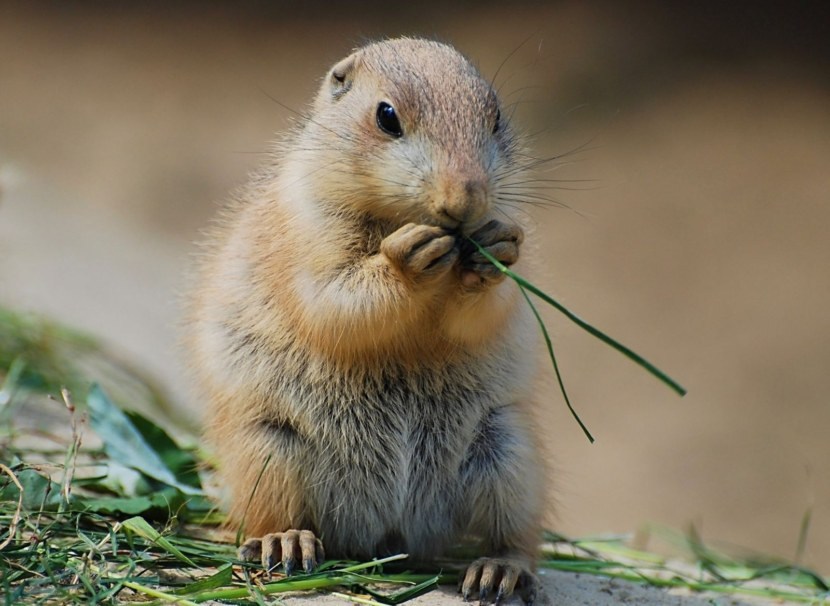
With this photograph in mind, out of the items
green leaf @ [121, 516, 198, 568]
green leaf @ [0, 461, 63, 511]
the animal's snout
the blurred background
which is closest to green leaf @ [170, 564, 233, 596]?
green leaf @ [121, 516, 198, 568]

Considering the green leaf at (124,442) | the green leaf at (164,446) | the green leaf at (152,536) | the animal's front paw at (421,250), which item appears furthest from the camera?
the green leaf at (164,446)

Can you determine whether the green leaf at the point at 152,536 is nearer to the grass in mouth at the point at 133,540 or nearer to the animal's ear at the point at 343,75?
the grass in mouth at the point at 133,540

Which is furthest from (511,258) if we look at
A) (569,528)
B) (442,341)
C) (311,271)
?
(569,528)

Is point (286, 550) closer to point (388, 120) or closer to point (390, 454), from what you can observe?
point (390, 454)

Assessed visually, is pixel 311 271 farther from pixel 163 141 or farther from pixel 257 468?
pixel 163 141

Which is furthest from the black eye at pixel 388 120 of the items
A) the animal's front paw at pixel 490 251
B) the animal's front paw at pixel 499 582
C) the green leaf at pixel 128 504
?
the green leaf at pixel 128 504

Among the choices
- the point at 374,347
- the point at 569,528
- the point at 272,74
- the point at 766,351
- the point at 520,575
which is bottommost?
the point at 520,575
